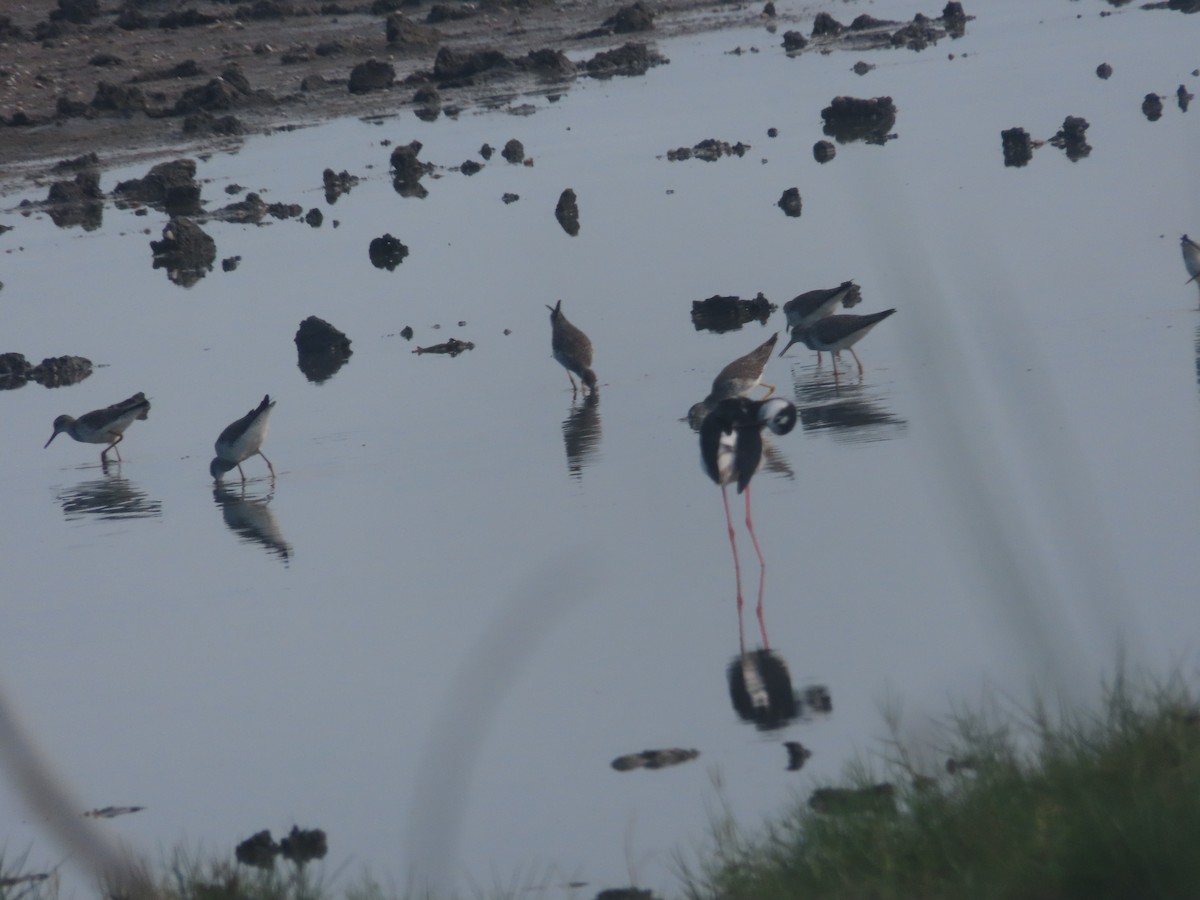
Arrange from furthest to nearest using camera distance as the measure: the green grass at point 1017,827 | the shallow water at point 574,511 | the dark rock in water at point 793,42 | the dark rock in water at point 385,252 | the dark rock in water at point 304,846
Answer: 1. the dark rock in water at point 793,42
2. the dark rock in water at point 385,252
3. the shallow water at point 574,511
4. the dark rock in water at point 304,846
5. the green grass at point 1017,827

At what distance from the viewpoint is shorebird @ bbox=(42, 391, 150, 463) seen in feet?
36.0

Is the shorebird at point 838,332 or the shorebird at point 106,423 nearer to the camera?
the shorebird at point 838,332

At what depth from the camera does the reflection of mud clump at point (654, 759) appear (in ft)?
16.8

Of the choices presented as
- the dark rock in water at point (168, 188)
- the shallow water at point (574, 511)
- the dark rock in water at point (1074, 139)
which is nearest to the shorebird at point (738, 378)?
the shallow water at point (574, 511)

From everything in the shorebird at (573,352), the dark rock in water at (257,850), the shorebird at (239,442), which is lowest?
the dark rock in water at (257,850)

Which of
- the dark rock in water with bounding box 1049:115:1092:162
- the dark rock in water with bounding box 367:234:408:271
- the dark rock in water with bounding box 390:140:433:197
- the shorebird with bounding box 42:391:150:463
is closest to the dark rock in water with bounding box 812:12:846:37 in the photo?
the dark rock in water with bounding box 390:140:433:197

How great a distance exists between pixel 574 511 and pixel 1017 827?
15.2ft

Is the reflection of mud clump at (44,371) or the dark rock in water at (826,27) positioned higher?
the dark rock in water at (826,27)

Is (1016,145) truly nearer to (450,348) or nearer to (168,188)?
(450,348)

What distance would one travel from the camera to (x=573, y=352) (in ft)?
36.2

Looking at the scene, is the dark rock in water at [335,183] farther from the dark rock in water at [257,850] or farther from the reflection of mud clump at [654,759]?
the dark rock in water at [257,850]

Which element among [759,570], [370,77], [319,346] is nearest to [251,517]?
[759,570]

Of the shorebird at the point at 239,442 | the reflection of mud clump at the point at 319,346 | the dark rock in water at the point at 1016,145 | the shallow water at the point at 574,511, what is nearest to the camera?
the shallow water at the point at 574,511

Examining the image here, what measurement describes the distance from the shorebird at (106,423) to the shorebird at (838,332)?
4.43 metres
